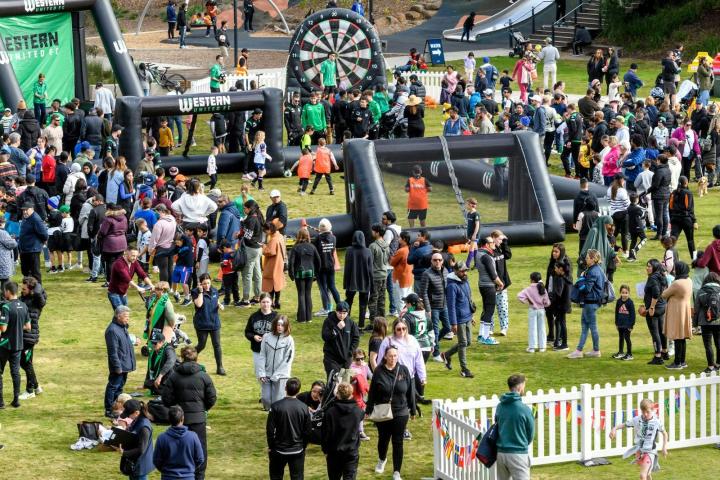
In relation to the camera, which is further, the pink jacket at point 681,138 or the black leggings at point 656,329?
the pink jacket at point 681,138

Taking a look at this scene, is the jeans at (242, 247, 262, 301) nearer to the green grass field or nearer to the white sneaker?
the green grass field

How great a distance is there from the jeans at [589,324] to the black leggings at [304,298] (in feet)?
13.1

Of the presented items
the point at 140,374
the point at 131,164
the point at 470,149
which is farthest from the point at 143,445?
the point at 131,164

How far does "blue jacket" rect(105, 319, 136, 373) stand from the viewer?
17.2m

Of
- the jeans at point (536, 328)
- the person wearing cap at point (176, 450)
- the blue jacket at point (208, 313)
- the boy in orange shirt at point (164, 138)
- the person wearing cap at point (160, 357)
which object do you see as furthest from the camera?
the boy in orange shirt at point (164, 138)

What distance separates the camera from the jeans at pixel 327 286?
21.9m

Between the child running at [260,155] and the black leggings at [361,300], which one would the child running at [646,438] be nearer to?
the black leggings at [361,300]

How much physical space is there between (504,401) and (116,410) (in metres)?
4.22

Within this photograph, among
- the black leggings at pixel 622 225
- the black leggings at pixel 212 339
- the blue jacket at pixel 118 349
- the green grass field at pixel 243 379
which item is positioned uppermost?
the black leggings at pixel 622 225

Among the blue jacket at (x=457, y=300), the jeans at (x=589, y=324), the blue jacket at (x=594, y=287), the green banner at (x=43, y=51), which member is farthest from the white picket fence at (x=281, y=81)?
the blue jacket at (x=457, y=300)

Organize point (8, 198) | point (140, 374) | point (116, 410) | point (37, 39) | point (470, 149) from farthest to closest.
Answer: point (37, 39), point (470, 149), point (8, 198), point (140, 374), point (116, 410)

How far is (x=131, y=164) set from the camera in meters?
29.7

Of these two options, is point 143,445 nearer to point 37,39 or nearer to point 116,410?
point 116,410

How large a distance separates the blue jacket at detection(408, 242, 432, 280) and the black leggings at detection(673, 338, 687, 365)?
3548 millimetres
